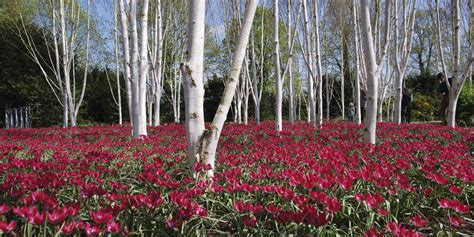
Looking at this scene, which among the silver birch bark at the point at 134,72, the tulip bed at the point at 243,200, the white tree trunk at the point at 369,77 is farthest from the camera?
the silver birch bark at the point at 134,72

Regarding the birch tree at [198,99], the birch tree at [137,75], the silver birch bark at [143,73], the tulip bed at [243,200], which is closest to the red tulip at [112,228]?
the tulip bed at [243,200]

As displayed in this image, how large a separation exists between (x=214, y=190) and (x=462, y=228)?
146 cm

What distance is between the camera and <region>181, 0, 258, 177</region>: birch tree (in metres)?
2.91

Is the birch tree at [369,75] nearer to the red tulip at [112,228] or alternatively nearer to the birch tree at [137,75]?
the red tulip at [112,228]

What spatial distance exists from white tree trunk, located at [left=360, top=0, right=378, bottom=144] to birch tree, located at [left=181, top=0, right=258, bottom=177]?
2381 mm

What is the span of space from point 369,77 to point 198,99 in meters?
2.82

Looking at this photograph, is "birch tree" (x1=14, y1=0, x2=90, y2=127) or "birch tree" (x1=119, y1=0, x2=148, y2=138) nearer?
"birch tree" (x1=119, y1=0, x2=148, y2=138)

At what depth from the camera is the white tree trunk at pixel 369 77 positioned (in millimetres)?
4730

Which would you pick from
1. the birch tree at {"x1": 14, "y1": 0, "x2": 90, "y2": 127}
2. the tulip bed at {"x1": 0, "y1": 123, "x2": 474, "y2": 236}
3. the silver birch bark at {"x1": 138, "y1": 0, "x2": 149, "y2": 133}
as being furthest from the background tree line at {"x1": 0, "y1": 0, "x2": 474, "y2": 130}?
the tulip bed at {"x1": 0, "y1": 123, "x2": 474, "y2": 236}

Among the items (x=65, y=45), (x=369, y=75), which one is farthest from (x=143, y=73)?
(x=65, y=45)

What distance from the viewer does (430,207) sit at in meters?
2.25

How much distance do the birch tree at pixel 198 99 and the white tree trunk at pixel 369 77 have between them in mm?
2381

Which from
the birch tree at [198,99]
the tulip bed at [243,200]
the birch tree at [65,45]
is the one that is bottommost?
the tulip bed at [243,200]

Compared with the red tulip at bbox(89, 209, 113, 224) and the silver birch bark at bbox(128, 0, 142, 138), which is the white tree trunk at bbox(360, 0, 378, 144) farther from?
the silver birch bark at bbox(128, 0, 142, 138)
